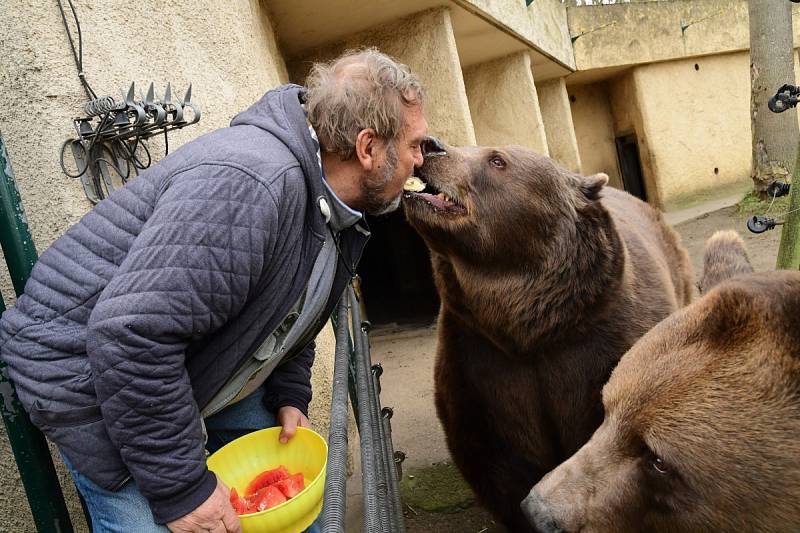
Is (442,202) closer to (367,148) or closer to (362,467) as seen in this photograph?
(367,148)

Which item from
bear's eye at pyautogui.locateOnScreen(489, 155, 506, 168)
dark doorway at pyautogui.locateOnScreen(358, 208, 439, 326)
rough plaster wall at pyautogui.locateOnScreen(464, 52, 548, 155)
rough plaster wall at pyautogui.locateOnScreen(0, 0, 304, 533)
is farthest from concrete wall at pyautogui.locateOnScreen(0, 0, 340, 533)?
rough plaster wall at pyautogui.locateOnScreen(464, 52, 548, 155)

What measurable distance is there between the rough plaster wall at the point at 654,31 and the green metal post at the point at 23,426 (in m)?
12.5

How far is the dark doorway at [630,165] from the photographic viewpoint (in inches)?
602

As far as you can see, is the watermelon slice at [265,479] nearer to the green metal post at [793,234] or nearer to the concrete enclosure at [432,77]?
the concrete enclosure at [432,77]

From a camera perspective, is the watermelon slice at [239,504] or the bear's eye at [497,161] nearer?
the watermelon slice at [239,504]

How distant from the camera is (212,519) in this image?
165 centimetres

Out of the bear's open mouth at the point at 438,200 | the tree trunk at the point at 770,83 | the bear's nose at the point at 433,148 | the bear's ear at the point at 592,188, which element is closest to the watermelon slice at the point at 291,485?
the bear's open mouth at the point at 438,200

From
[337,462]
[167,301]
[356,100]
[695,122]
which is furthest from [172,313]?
[695,122]

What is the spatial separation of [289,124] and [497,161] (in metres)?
1.27

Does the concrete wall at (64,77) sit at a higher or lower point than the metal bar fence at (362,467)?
higher

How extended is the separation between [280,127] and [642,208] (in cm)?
326

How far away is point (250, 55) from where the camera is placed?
151 inches

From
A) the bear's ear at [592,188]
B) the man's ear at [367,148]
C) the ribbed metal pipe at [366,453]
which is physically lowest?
the ribbed metal pipe at [366,453]

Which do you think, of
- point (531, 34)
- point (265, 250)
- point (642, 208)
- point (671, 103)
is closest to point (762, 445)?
point (265, 250)
